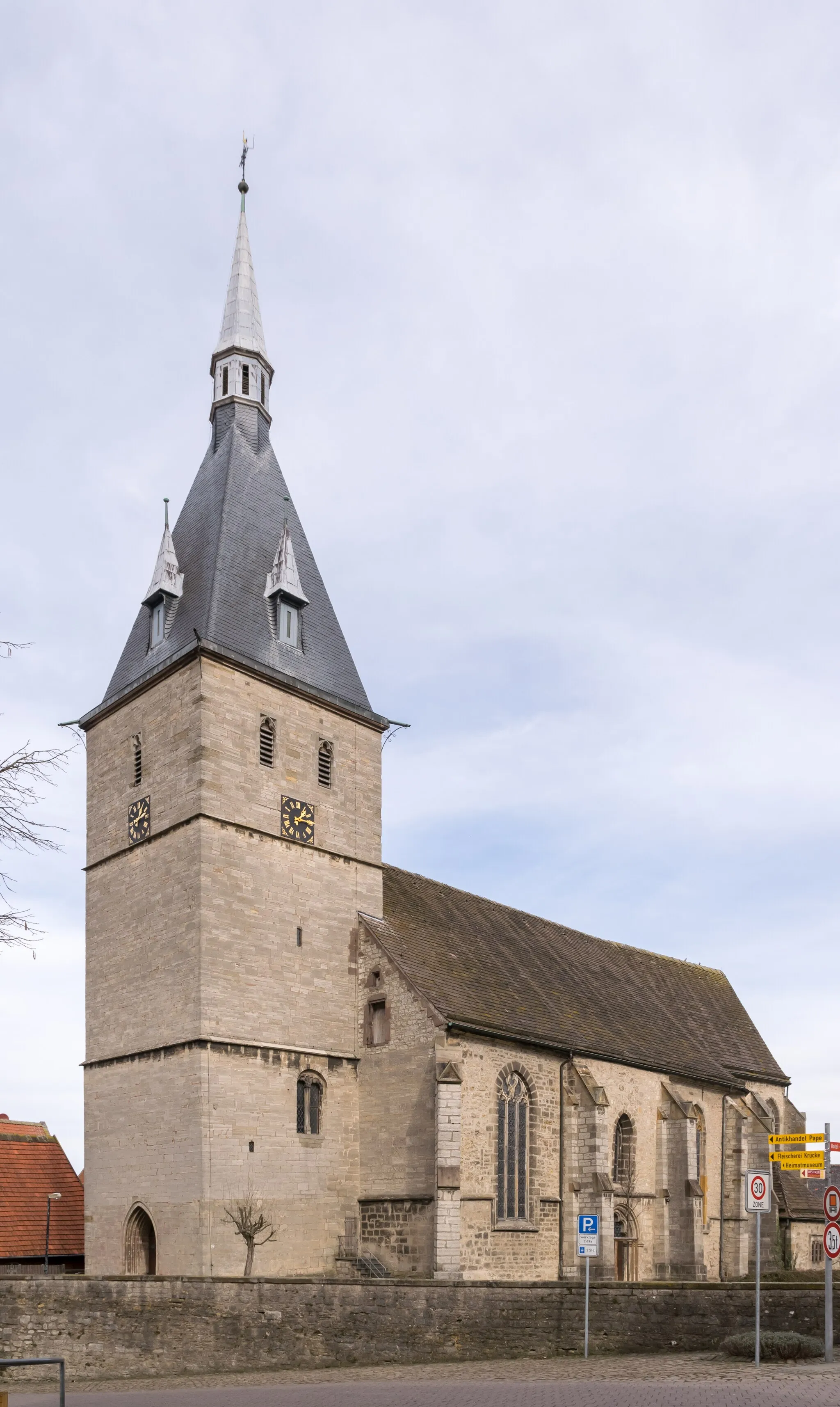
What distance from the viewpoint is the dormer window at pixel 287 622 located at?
27.9 meters

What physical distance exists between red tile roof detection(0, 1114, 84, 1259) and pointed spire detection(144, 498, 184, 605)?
12875mm

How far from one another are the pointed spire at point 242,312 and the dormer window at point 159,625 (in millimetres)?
8700

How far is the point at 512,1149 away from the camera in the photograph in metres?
26.5

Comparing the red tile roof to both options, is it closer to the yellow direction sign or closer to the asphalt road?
the asphalt road

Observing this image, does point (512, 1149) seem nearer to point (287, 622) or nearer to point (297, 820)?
point (297, 820)

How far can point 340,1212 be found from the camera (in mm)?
25125

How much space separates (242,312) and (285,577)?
30.9ft

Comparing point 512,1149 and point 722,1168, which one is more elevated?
point 512,1149

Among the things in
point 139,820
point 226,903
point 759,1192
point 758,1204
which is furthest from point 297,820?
point 759,1192

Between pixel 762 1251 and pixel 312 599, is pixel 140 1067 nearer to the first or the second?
pixel 312 599

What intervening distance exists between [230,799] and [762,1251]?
23603 mm

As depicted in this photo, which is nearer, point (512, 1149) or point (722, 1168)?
point (512, 1149)

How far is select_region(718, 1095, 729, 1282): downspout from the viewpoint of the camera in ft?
114

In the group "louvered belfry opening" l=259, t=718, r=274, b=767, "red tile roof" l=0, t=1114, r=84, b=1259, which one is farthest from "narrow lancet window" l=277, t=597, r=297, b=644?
"red tile roof" l=0, t=1114, r=84, b=1259
